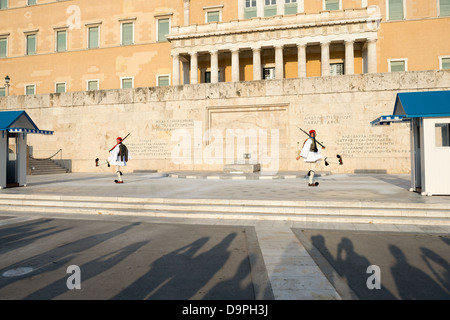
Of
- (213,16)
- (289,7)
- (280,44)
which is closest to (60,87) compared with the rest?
(213,16)

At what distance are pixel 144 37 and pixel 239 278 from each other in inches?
1523

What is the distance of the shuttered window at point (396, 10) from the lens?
104 ft

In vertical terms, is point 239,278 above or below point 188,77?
below

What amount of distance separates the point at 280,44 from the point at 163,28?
15.3 metres

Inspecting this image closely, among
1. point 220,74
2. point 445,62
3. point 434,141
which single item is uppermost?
point 220,74

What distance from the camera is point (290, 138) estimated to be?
20516mm

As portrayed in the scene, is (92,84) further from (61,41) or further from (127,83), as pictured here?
(61,41)

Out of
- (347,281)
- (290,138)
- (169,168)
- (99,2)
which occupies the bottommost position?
(347,281)

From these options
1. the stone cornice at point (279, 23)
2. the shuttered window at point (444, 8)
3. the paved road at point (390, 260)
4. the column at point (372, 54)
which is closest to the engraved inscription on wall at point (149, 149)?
the stone cornice at point (279, 23)

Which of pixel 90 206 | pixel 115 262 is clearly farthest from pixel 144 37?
pixel 115 262

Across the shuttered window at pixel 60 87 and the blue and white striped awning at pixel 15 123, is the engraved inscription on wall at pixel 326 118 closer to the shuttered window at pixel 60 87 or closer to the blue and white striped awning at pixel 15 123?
the blue and white striped awning at pixel 15 123

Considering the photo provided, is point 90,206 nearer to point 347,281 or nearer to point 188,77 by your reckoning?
point 347,281

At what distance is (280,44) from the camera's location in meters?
A: 30.9

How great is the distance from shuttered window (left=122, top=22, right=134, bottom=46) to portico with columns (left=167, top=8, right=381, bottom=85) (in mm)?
7586
